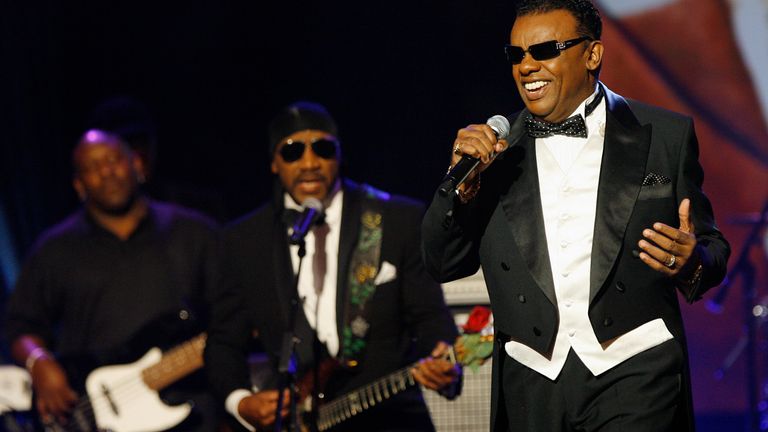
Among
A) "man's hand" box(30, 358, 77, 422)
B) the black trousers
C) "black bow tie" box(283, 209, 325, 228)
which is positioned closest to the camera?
the black trousers

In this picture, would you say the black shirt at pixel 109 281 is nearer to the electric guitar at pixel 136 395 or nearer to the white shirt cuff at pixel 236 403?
the electric guitar at pixel 136 395

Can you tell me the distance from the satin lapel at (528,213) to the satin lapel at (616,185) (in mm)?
153

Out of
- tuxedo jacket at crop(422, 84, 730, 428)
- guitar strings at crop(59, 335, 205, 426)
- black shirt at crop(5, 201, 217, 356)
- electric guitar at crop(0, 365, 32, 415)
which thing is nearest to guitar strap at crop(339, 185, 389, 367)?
black shirt at crop(5, 201, 217, 356)

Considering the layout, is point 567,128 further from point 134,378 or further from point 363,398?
point 134,378

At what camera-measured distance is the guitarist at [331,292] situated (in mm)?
5215

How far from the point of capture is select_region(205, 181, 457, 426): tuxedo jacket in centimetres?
527

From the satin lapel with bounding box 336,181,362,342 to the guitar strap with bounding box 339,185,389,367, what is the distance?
18 millimetres

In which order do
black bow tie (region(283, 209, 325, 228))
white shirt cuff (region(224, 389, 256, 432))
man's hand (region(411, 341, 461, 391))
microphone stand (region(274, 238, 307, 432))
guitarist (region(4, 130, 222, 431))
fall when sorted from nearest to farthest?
microphone stand (region(274, 238, 307, 432))
man's hand (region(411, 341, 461, 391))
white shirt cuff (region(224, 389, 256, 432))
black bow tie (region(283, 209, 325, 228))
guitarist (region(4, 130, 222, 431))

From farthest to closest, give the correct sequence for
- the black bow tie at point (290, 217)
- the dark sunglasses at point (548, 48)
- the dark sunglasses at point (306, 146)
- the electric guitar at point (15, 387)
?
the electric guitar at point (15, 387) < the dark sunglasses at point (306, 146) < the black bow tie at point (290, 217) < the dark sunglasses at point (548, 48)

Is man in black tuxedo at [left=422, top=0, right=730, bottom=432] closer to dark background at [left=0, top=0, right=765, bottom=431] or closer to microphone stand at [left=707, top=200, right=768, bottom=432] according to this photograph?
Answer: microphone stand at [left=707, top=200, right=768, bottom=432]

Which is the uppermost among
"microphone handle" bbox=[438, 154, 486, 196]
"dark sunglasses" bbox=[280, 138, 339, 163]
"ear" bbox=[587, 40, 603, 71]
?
"ear" bbox=[587, 40, 603, 71]

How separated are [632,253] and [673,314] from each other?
0.77 feet

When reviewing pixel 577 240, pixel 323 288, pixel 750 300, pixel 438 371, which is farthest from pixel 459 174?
pixel 750 300

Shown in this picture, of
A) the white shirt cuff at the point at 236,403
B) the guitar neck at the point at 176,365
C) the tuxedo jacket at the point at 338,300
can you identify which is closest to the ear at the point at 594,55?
the tuxedo jacket at the point at 338,300
